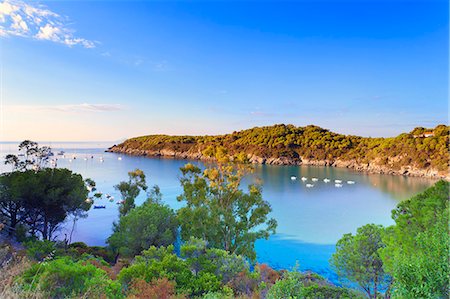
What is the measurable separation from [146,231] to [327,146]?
3226 inches

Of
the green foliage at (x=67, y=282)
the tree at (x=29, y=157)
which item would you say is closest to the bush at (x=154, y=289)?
the green foliage at (x=67, y=282)

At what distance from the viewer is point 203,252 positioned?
11086 millimetres

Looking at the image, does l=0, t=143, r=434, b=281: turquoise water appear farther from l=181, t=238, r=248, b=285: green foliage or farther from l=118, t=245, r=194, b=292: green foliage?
l=118, t=245, r=194, b=292: green foliage

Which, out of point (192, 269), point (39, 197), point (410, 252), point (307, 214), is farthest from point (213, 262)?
point (307, 214)

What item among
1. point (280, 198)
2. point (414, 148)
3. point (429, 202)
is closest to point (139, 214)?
point (429, 202)

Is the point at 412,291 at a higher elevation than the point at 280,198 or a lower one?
higher

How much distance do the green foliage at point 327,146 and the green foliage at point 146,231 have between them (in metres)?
27.2

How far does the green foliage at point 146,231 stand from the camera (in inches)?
632

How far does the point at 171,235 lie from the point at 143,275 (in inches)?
319

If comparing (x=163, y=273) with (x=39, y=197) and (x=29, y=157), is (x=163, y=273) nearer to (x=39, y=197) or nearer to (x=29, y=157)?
(x=39, y=197)

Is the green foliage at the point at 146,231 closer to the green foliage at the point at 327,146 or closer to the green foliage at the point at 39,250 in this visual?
the green foliage at the point at 39,250

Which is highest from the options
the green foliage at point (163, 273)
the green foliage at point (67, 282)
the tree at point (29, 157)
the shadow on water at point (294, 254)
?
the tree at point (29, 157)

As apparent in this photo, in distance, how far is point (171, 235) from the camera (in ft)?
53.9

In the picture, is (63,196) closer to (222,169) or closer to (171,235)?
(171,235)
